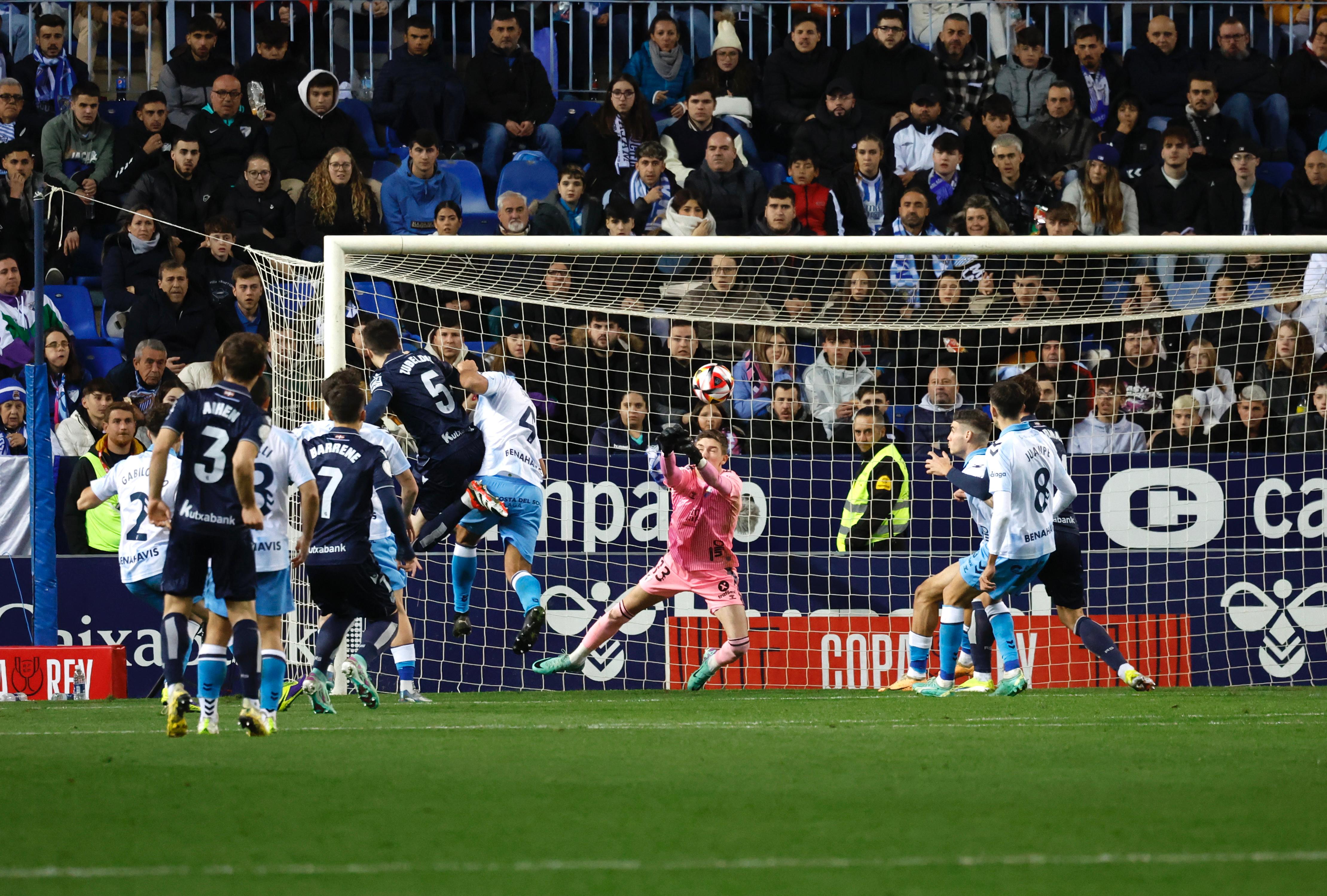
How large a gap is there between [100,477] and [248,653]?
5.29 metres

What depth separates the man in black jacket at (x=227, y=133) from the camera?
15.9 metres

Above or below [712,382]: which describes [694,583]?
below

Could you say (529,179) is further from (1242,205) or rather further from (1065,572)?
(1065,572)

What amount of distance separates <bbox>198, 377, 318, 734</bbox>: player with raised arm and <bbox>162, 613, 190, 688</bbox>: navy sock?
105 mm

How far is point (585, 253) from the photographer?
11898 millimetres

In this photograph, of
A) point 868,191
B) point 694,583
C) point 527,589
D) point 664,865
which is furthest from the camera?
point 868,191

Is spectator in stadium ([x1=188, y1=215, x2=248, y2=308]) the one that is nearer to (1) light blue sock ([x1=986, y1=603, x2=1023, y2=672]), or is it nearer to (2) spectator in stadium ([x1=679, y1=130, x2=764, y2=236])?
(2) spectator in stadium ([x1=679, y1=130, x2=764, y2=236])

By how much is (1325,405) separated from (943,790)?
8506 millimetres

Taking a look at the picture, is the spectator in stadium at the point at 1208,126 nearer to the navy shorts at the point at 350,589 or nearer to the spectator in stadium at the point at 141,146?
the spectator in stadium at the point at 141,146

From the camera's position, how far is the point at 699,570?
446 inches

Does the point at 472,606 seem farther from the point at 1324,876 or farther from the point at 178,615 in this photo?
the point at 1324,876

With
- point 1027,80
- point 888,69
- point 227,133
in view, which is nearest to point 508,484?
point 227,133

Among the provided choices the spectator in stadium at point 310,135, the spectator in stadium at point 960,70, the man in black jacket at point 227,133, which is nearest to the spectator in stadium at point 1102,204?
the spectator in stadium at point 960,70

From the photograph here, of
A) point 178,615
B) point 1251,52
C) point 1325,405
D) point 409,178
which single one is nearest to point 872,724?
point 178,615
